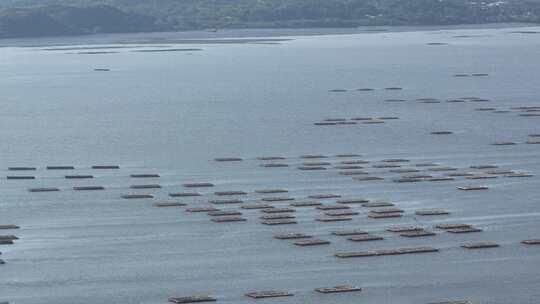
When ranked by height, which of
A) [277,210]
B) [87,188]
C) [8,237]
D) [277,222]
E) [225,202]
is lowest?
[8,237]

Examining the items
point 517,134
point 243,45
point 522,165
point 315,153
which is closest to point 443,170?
point 522,165

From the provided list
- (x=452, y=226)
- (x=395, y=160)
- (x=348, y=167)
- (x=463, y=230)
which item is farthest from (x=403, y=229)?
(x=395, y=160)

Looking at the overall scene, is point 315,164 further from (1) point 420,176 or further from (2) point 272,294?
(2) point 272,294

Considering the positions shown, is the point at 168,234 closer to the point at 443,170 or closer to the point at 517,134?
the point at 443,170

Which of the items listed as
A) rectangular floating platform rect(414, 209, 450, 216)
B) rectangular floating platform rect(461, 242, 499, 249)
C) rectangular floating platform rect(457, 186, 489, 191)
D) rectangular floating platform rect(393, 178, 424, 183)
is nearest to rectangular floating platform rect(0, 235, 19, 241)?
rectangular floating platform rect(414, 209, 450, 216)

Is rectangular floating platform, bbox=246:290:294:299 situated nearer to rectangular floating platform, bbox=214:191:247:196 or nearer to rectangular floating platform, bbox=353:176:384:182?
rectangular floating platform, bbox=214:191:247:196

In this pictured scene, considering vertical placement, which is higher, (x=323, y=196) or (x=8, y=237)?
(x=323, y=196)
